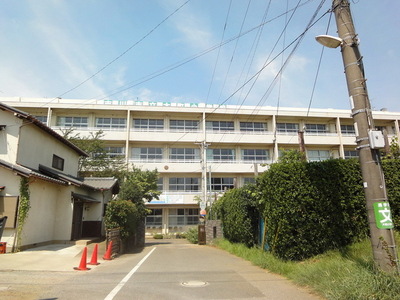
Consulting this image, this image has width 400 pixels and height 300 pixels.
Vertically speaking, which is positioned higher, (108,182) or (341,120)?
(341,120)

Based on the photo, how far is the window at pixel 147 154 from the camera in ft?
133

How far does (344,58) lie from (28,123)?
577 inches

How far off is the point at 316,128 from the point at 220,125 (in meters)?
14.5

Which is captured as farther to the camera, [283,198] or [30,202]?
[30,202]

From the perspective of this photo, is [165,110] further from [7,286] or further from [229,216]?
[7,286]

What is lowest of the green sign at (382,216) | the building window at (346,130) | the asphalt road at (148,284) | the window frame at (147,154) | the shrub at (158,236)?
the shrub at (158,236)

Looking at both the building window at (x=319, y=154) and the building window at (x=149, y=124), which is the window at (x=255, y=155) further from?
the building window at (x=149, y=124)

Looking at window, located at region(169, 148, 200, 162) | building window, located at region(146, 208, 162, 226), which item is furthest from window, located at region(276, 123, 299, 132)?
building window, located at region(146, 208, 162, 226)

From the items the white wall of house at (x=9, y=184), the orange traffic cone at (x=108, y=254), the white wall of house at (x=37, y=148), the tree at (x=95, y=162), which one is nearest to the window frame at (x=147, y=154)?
the tree at (x=95, y=162)

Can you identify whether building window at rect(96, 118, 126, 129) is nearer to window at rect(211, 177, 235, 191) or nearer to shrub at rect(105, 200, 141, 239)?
window at rect(211, 177, 235, 191)

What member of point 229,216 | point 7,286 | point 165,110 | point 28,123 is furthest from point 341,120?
point 7,286

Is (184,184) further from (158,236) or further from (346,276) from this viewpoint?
(346,276)

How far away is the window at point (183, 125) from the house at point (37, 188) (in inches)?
865

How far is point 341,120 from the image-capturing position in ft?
145
